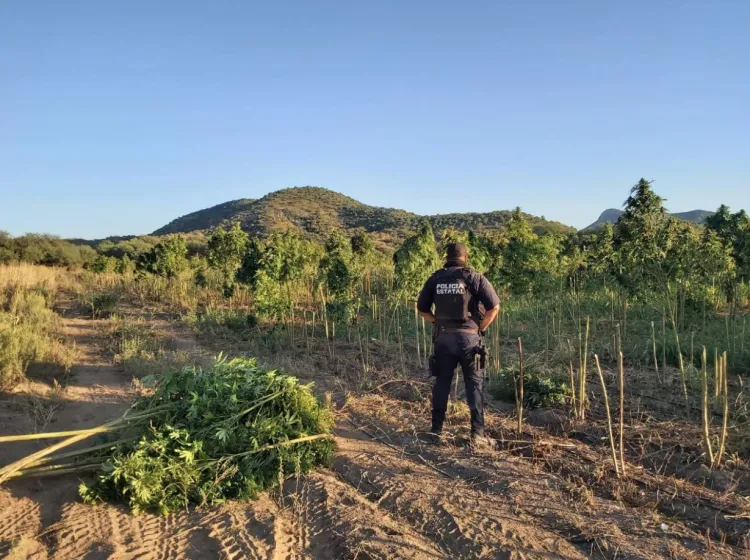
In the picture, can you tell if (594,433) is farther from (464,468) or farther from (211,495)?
(211,495)

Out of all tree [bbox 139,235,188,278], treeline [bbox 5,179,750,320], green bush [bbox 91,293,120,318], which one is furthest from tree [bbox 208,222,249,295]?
green bush [bbox 91,293,120,318]

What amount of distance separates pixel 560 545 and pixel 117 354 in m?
8.12

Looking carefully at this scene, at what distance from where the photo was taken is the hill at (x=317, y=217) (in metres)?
49.4

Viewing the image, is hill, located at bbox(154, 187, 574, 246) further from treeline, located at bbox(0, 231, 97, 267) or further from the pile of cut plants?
the pile of cut plants

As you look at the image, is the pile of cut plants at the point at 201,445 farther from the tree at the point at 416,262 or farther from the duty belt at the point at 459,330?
the tree at the point at 416,262

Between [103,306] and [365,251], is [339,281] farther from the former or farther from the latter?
[103,306]

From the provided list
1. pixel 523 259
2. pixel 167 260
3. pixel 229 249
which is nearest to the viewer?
pixel 523 259

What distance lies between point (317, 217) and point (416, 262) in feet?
166

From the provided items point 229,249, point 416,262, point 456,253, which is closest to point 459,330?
point 456,253

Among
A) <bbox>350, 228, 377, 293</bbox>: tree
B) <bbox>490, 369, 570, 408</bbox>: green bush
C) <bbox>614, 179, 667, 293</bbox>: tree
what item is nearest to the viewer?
<bbox>490, 369, 570, 408</bbox>: green bush

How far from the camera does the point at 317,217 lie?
193 ft

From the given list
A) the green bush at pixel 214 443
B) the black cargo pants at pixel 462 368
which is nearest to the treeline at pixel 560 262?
the black cargo pants at pixel 462 368

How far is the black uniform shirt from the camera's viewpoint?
5102mm

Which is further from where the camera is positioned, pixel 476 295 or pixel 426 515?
pixel 476 295
